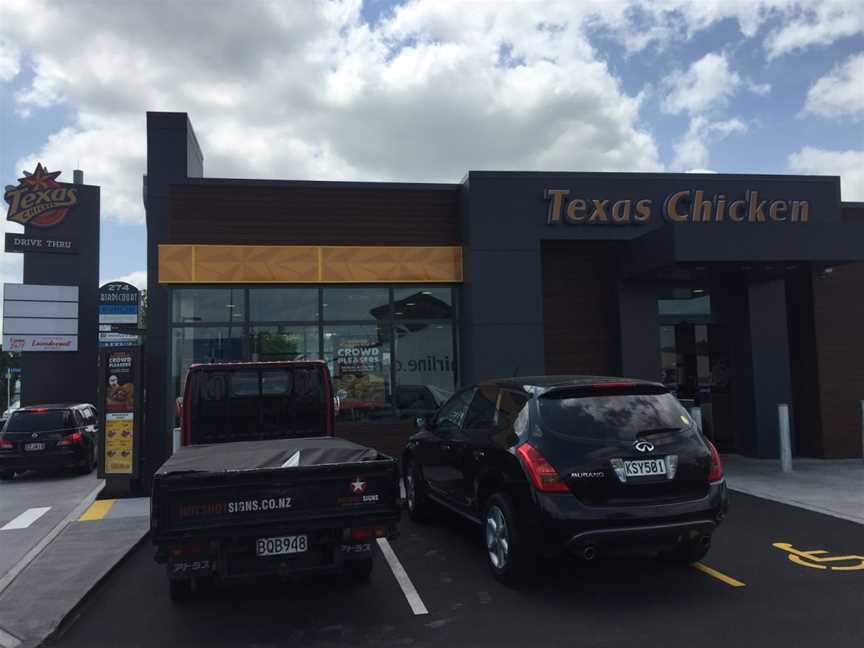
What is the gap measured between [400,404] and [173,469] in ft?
25.2

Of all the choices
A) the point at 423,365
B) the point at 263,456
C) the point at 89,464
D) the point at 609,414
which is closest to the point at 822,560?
the point at 609,414

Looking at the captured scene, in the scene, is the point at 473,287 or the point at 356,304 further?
the point at 356,304

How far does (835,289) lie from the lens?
44.4 feet

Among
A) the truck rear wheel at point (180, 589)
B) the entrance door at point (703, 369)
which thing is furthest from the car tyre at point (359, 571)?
the entrance door at point (703, 369)

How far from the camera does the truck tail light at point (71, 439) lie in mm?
13383

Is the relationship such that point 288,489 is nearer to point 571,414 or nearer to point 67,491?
point 571,414

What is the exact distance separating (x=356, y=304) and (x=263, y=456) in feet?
23.7

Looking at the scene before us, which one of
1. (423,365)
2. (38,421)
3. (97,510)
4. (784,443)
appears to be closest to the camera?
(97,510)

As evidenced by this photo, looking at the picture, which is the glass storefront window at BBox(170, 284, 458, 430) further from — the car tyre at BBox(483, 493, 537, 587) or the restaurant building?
the car tyre at BBox(483, 493, 537, 587)

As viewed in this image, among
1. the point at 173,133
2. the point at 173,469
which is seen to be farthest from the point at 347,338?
the point at 173,469

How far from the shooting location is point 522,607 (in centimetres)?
514

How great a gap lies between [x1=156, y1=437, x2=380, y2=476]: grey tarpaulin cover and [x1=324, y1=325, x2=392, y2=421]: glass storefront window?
20.2 feet

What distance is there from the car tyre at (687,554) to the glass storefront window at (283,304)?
7.95m

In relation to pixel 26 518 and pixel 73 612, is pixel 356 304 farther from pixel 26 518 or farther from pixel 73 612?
pixel 73 612
